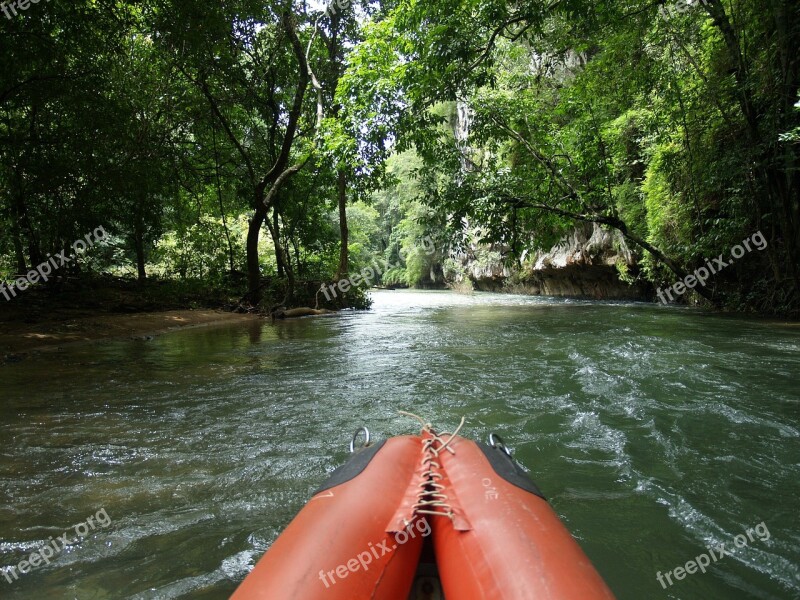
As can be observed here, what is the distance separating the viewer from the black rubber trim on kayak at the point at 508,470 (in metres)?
1.75

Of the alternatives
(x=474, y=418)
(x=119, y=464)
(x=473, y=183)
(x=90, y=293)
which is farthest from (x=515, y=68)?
(x=119, y=464)

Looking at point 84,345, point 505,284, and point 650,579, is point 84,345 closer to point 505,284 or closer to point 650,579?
point 650,579

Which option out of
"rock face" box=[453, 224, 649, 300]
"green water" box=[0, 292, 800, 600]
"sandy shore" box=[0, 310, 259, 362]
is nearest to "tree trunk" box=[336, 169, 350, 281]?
"sandy shore" box=[0, 310, 259, 362]

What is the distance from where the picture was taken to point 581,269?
19.2m

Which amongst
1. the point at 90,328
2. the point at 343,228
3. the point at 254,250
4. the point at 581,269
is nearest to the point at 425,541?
the point at 90,328

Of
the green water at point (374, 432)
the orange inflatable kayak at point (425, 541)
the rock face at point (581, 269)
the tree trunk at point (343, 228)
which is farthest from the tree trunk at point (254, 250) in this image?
the orange inflatable kayak at point (425, 541)

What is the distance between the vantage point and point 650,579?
5.89 ft

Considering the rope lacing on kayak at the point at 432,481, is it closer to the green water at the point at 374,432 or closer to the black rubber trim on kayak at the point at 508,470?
the black rubber trim on kayak at the point at 508,470

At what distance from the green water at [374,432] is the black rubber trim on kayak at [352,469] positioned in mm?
526

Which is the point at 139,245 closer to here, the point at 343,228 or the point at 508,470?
the point at 343,228

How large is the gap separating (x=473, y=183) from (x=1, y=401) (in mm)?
8904

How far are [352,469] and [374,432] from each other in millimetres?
Result: 1630

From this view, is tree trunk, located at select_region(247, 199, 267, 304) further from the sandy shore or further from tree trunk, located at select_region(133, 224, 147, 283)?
tree trunk, located at select_region(133, 224, 147, 283)

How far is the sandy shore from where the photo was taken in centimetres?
720
